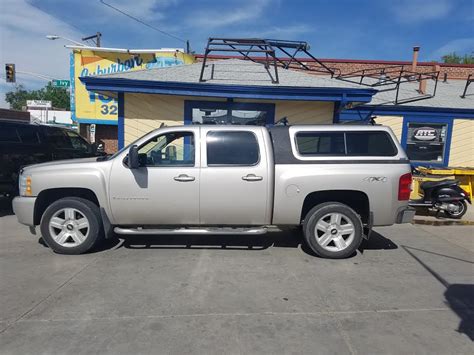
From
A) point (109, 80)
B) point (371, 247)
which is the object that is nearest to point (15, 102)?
point (109, 80)

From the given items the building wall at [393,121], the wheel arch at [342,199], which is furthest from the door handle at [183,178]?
the building wall at [393,121]

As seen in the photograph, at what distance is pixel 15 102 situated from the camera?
275ft

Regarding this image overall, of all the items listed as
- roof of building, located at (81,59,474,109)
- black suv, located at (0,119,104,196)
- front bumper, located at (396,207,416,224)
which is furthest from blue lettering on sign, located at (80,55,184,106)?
front bumper, located at (396,207,416,224)

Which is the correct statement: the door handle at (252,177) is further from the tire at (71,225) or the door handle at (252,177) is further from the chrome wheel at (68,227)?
the chrome wheel at (68,227)

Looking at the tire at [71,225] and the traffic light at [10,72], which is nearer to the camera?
the tire at [71,225]

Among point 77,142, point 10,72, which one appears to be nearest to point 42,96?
point 10,72

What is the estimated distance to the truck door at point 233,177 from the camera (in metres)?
5.12

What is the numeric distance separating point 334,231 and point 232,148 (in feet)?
6.45

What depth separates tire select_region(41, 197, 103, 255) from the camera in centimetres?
514

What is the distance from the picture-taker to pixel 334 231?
524 centimetres

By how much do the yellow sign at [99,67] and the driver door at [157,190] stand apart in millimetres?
12415

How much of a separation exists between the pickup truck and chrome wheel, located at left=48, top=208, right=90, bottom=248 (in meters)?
0.01

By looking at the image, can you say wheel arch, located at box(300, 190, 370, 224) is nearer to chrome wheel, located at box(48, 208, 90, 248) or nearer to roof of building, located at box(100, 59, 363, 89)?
chrome wheel, located at box(48, 208, 90, 248)

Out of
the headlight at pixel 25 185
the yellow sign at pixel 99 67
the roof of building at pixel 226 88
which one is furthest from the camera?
the yellow sign at pixel 99 67
